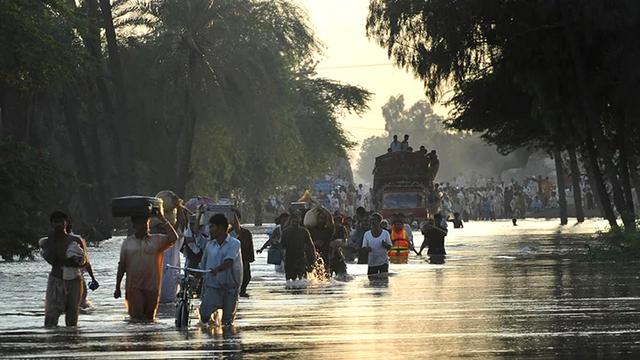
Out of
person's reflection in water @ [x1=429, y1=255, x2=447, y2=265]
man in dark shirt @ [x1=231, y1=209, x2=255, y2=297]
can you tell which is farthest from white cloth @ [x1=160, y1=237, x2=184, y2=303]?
person's reflection in water @ [x1=429, y1=255, x2=447, y2=265]

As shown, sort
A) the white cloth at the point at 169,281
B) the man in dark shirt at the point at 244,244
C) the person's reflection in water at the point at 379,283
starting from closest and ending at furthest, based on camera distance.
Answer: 1. the white cloth at the point at 169,281
2. the man in dark shirt at the point at 244,244
3. the person's reflection in water at the point at 379,283

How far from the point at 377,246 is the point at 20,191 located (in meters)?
13.1

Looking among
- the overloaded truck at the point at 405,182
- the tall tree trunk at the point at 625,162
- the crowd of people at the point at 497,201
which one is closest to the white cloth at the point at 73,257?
the tall tree trunk at the point at 625,162

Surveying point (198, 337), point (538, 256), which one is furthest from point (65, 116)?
point (198, 337)

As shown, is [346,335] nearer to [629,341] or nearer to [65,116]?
[629,341]

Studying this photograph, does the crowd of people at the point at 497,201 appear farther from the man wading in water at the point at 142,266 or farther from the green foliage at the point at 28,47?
the man wading in water at the point at 142,266

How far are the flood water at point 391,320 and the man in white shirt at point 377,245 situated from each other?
27.9 inches

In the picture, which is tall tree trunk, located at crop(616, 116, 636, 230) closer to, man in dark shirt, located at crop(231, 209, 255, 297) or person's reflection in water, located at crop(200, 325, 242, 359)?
man in dark shirt, located at crop(231, 209, 255, 297)

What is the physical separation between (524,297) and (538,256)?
17739 millimetres

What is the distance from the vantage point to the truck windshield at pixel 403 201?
78.8 meters

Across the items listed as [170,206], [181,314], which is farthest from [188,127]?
[181,314]

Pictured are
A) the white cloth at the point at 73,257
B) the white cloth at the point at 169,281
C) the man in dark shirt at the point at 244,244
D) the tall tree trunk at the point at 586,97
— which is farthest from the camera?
the tall tree trunk at the point at 586,97

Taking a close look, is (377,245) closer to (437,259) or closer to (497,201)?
(437,259)

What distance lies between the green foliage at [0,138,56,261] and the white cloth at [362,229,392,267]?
10.8 m
